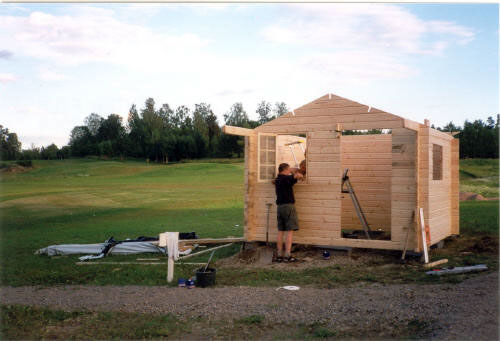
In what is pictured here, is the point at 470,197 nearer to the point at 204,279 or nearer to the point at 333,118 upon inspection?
the point at 333,118

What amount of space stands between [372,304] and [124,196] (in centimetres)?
2173

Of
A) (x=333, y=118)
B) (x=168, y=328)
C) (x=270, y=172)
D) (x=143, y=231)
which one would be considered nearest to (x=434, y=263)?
(x=333, y=118)

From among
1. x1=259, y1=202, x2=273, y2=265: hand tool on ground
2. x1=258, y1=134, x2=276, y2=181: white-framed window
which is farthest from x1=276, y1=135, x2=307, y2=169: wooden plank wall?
x1=259, y1=202, x2=273, y2=265: hand tool on ground

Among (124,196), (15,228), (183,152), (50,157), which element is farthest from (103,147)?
(15,228)

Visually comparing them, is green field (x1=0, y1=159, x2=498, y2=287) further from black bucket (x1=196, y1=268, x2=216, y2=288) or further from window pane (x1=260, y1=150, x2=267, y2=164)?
window pane (x1=260, y1=150, x2=267, y2=164)

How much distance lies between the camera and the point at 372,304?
635 cm

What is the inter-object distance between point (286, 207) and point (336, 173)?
1.30 m

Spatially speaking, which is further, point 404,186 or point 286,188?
point 286,188

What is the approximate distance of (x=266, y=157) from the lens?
11.0 metres

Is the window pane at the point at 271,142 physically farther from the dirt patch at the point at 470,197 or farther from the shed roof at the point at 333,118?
the dirt patch at the point at 470,197

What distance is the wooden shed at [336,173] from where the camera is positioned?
9.60 metres

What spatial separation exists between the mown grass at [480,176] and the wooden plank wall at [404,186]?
1998cm

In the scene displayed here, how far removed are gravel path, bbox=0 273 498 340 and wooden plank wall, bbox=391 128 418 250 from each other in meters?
1.99

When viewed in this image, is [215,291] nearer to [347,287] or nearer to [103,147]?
[347,287]
